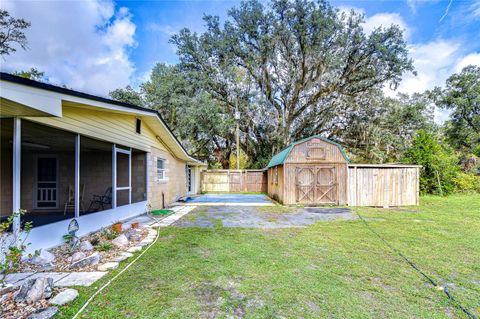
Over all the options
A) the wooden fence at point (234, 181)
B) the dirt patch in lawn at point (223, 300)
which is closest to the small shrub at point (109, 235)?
the dirt patch in lawn at point (223, 300)

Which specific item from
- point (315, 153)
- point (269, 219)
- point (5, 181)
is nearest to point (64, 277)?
point (5, 181)

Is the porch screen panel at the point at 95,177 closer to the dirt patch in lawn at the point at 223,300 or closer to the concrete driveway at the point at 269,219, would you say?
the concrete driveway at the point at 269,219

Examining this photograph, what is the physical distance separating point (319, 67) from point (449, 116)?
52.1ft

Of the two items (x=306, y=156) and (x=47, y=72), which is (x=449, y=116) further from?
(x=47, y=72)

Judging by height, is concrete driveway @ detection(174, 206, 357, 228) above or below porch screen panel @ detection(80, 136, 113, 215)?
below

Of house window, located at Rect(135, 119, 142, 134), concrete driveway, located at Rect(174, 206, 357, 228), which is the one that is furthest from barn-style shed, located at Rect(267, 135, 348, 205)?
house window, located at Rect(135, 119, 142, 134)

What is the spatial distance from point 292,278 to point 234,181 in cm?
1499

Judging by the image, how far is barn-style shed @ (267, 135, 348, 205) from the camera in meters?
9.96

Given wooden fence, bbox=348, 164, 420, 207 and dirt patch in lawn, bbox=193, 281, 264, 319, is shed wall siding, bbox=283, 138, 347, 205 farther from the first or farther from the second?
dirt patch in lawn, bbox=193, 281, 264, 319

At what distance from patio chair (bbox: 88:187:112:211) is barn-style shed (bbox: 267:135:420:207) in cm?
658

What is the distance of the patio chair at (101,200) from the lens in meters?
7.28

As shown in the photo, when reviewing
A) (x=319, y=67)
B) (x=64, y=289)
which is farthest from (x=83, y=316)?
(x=319, y=67)

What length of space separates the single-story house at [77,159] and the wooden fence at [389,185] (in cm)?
806

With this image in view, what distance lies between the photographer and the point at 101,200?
290 inches
